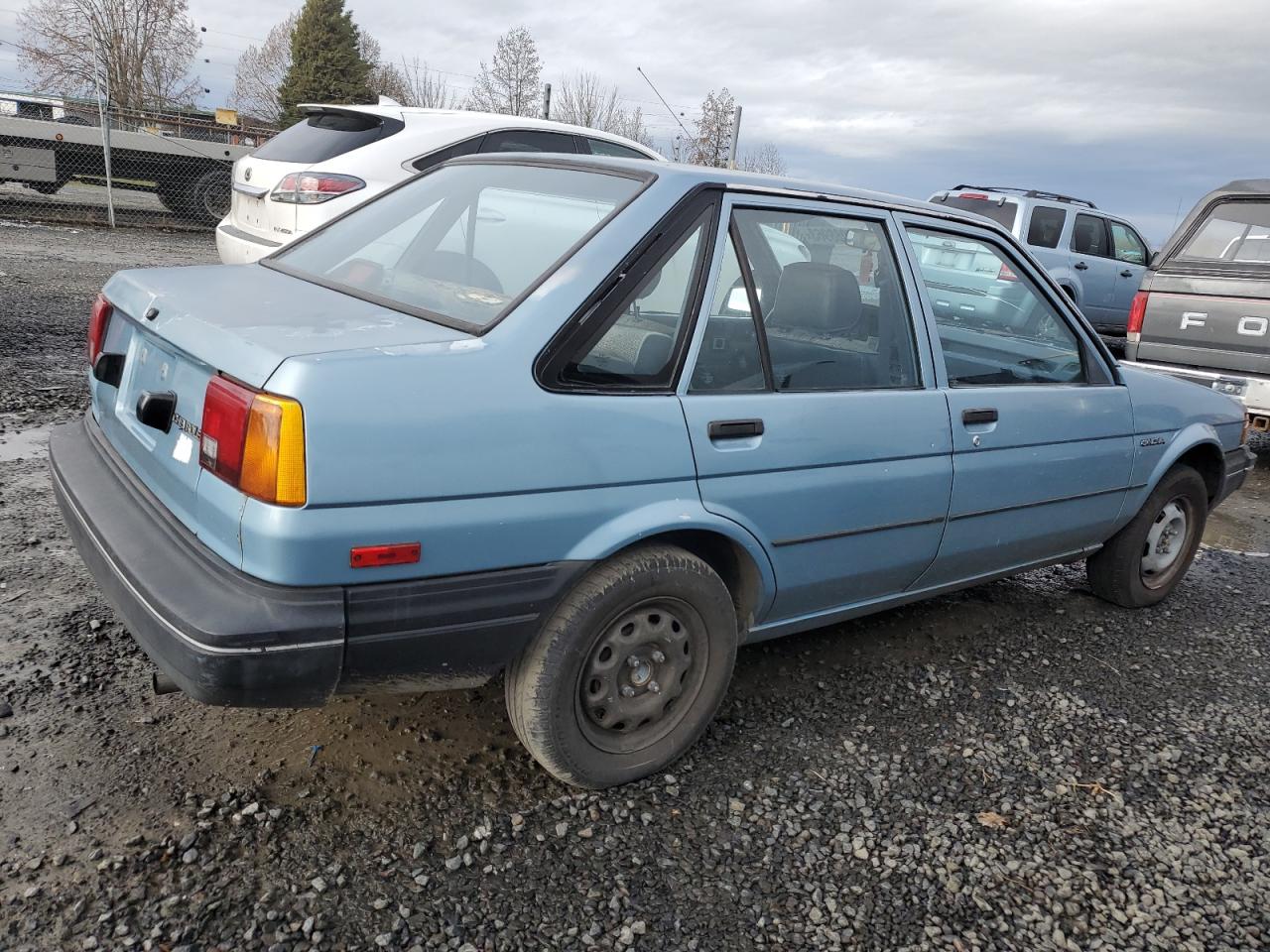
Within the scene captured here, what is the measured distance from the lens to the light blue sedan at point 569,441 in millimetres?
2115

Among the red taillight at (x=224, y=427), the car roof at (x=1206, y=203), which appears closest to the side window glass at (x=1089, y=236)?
the car roof at (x=1206, y=203)

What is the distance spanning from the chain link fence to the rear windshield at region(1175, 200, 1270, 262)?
13559mm

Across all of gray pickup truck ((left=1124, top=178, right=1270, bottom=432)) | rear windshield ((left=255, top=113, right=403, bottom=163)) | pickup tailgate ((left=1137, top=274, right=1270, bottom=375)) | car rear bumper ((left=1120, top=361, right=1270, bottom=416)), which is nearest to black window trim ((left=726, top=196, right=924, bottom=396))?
car rear bumper ((left=1120, top=361, right=1270, bottom=416))

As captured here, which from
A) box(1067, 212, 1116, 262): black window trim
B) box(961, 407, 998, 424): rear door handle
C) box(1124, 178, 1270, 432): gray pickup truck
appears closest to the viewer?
box(961, 407, 998, 424): rear door handle

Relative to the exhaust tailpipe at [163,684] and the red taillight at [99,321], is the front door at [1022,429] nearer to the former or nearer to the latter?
the exhaust tailpipe at [163,684]

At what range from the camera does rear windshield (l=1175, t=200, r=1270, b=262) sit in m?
7.07

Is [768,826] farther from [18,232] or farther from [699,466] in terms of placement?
[18,232]

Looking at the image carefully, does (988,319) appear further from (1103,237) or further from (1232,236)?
(1103,237)

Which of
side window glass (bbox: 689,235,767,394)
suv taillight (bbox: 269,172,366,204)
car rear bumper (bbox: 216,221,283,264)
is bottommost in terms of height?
car rear bumper (bbox: 216,221,283,264)

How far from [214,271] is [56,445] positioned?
718 mm

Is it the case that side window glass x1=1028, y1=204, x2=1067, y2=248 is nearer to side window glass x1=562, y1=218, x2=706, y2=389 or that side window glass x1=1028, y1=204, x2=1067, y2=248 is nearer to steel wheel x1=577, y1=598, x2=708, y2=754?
side window glass x1=562, y1=218, x2=706, y2=389

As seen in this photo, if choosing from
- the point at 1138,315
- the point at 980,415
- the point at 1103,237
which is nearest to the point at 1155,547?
the point at 980,415

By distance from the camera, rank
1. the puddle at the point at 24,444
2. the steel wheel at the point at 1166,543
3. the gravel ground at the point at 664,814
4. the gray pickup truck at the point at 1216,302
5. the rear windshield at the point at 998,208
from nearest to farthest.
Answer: the gravel ground at the point at 664,814 → the steel wheel at the point at 1166,543 → the puddle at the point at 24,444 → the gray pickup truck at the point at 1216,302 → the rear windshield at the point at 998,208

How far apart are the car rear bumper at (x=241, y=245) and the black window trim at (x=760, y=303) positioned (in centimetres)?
519
